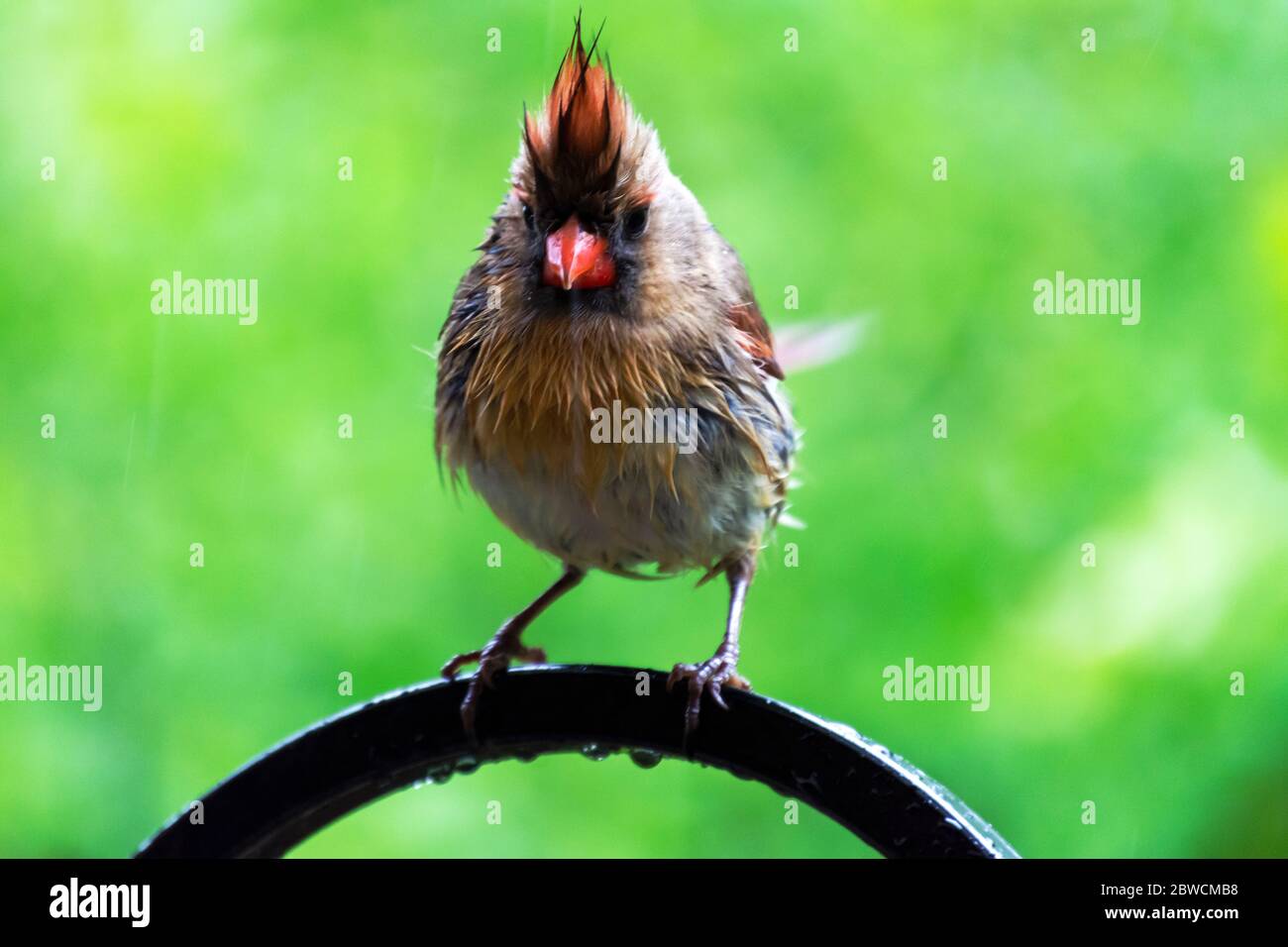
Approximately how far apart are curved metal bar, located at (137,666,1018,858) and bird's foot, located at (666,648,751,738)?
1 cm

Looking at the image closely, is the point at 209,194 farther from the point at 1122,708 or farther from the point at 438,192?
the point at 1122,708

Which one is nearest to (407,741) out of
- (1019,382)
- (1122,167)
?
(1019,382)

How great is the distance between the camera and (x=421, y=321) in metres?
3.27

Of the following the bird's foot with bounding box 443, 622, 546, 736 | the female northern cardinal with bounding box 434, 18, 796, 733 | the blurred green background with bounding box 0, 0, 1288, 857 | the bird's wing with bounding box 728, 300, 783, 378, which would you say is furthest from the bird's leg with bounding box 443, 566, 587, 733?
the blurred green background with bounding box 0, 0, 1288, 857

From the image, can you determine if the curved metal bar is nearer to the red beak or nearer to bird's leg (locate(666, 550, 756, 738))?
bird's leg (locate(666, 550, 756, 738))

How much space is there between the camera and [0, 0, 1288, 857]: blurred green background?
309cm

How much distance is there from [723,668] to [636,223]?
65cm

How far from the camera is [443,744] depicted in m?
1.75

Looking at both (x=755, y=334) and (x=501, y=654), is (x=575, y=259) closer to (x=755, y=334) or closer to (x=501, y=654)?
(x=755, y=334)

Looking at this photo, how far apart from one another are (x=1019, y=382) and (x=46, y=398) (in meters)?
2.10

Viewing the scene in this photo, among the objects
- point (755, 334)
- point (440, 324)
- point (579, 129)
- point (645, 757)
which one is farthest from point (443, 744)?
point (440, 324)

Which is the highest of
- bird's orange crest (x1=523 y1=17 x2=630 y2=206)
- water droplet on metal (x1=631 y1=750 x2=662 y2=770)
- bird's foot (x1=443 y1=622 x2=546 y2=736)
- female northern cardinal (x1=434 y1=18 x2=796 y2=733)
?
bird's orange crest (x1=523 y1=17 x2=630 y2=206)

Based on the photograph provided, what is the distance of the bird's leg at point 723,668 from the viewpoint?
6.00 feet

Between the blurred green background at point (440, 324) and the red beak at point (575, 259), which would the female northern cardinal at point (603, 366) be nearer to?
the red beak at point (575, 259)
